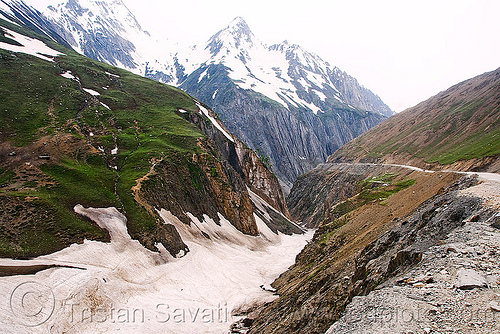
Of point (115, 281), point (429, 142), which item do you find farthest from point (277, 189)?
point (115, 281)

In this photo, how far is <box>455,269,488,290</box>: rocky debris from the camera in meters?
9.49

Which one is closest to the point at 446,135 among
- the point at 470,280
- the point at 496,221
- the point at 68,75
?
the point at 496,221

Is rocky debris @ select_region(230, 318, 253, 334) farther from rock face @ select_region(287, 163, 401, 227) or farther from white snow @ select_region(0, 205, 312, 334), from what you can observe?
rock face @ select_region(287, 163, 401, 227)

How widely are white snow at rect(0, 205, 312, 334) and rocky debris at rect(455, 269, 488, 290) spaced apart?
937 inches

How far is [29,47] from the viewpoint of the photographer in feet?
334

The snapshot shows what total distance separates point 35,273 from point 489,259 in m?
33.2

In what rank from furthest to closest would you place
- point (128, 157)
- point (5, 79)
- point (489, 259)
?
point (5, 79) → point (128, 157) → point (489, 259)

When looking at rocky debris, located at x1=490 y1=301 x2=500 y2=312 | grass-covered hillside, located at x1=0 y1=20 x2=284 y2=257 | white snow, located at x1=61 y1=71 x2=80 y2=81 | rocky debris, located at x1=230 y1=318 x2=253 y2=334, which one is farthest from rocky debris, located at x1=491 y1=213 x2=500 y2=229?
white snow, located at x1=61 y1=71 x2=80 y2=81

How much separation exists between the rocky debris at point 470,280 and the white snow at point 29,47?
12428 cm

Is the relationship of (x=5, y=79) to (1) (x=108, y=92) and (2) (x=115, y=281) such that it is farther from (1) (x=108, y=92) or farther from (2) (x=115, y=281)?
(2) (x=115, y=281)

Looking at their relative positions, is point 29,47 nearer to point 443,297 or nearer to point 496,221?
point 443,297

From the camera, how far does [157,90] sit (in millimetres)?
111250
